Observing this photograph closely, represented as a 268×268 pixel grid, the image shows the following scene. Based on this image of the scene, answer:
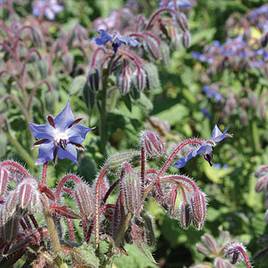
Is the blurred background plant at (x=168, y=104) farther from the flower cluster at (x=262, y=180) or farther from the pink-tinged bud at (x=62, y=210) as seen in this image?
the pink-tinged bud at (x=62, y=210)

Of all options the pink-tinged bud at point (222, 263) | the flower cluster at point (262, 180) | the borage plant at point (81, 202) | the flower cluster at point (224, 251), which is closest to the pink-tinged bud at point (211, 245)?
the flower cluster at point (224, 251)

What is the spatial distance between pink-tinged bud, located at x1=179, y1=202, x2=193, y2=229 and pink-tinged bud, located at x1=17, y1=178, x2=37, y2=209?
17.9 inches

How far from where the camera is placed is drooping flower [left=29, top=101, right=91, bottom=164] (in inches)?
66.2

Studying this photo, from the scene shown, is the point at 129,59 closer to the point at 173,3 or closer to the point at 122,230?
the point at 173,3

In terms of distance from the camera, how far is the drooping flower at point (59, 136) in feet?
5.52

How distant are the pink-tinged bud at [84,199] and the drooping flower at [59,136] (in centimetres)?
9

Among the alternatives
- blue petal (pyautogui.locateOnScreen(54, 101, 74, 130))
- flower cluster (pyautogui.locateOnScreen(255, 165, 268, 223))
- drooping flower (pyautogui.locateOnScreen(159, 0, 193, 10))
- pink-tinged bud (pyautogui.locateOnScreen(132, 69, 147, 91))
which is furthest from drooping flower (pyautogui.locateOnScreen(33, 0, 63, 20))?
blue petal (pyautogui.locateOnScreen(54, 101, 74, 130))

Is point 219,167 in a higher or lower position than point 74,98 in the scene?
lower

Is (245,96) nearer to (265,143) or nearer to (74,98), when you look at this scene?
(265,143)

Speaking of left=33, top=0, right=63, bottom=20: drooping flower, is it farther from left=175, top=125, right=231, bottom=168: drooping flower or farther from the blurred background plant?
left=175, top=125, right=231, bottom=168: drooping flower

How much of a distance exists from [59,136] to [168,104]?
214cm

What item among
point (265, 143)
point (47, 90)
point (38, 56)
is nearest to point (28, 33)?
point (38, 56)

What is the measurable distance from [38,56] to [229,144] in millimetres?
1436

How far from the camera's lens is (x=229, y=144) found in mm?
4023
